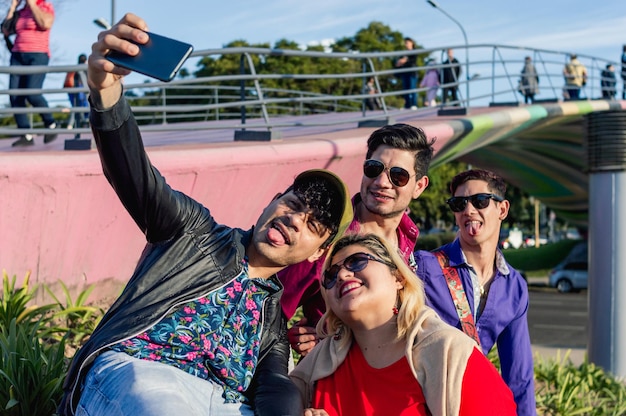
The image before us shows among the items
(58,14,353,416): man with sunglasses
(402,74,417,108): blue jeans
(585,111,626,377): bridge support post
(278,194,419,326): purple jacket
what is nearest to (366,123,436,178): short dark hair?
(278,194,419,326): purple jacket

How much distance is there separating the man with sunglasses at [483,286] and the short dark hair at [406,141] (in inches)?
12.5

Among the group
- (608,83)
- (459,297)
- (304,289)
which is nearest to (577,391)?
(459,297)

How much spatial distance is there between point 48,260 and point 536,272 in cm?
2854

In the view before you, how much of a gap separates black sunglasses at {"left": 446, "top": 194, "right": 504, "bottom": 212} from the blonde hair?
3.86 feet

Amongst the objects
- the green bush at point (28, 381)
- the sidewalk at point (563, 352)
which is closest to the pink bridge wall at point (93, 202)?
the green bush at point (28, 381)

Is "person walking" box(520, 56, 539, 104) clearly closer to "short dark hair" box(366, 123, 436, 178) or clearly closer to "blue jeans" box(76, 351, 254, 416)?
"short dark hair" box(366, 123, 436, 178)

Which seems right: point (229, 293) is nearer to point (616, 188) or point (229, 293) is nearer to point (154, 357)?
point (154, 357)

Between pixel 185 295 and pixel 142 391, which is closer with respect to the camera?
pixel 142 391

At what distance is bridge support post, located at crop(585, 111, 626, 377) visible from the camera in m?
10.3

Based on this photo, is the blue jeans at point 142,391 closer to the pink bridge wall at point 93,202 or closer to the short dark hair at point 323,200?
the short dark hair at point 323,200

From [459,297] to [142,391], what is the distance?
1.85 metres

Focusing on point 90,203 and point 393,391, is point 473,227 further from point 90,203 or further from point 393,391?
point 90,203

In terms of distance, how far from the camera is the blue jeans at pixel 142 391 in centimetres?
219

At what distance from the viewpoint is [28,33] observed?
27.5 ft
